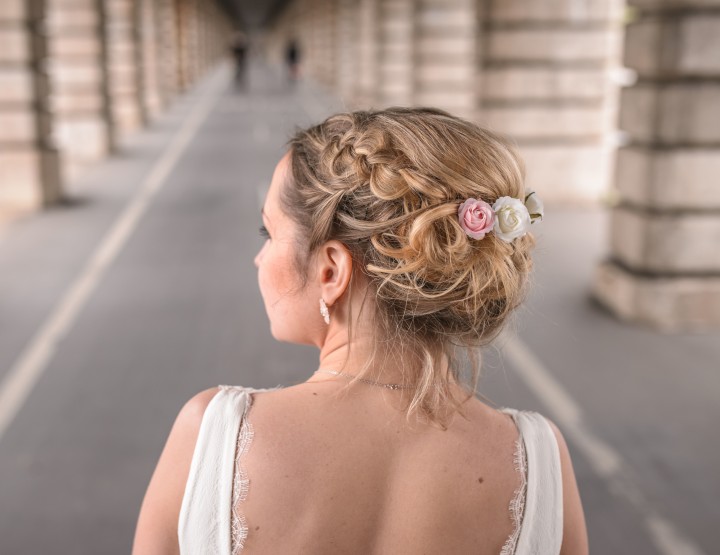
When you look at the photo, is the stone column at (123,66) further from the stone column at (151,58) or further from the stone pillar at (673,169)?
the stone pillar at (673,169)

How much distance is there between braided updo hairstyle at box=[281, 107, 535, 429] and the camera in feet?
5.38

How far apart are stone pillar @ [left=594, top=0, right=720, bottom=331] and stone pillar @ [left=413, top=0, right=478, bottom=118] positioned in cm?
1631

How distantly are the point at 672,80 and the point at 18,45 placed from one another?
365 inches

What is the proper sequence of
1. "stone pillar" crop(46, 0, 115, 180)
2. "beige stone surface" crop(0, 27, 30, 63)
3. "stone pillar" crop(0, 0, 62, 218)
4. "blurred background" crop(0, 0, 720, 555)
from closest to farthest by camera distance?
1. "blurred background" crop(0, 0, 720, 555)
2. "beige stone surface" crop(0, 27, 30, 63)
3. "stone pillar" crop(0, 0, 62, 218)
4. "stone pillar" crop(46, 0, 115, 180)

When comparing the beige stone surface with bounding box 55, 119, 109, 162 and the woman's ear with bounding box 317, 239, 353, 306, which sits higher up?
the woman's ear with bounding box 317, 239, 353, 306

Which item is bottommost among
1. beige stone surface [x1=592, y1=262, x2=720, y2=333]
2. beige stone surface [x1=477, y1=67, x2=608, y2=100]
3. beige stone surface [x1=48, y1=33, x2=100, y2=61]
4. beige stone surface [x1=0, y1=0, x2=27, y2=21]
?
beige stone surface [x1=592, y1=262, x2=720, y2=333]

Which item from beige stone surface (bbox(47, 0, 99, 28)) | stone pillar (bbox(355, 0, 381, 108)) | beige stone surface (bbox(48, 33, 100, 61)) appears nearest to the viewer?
beige stone surface (bbox(47, 0, 99, 28))

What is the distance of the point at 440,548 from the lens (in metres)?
1.61

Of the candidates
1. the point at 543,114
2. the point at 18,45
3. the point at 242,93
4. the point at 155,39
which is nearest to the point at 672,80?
the point at 543,114

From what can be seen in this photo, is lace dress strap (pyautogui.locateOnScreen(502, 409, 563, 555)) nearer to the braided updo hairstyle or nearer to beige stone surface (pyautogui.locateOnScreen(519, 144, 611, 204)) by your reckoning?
the braided updo hairstyle

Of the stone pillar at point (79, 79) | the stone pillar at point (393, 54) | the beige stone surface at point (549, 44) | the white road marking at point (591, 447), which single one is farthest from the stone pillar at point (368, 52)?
the white road marking at point (591, 447)

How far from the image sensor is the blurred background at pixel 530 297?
5285 mm

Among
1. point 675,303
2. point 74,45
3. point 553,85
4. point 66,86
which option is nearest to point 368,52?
point 74,45

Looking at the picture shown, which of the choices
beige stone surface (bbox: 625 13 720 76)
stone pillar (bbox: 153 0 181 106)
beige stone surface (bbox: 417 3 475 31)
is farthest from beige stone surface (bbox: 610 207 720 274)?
stone pillar (bbox: 153 0 181 106)
